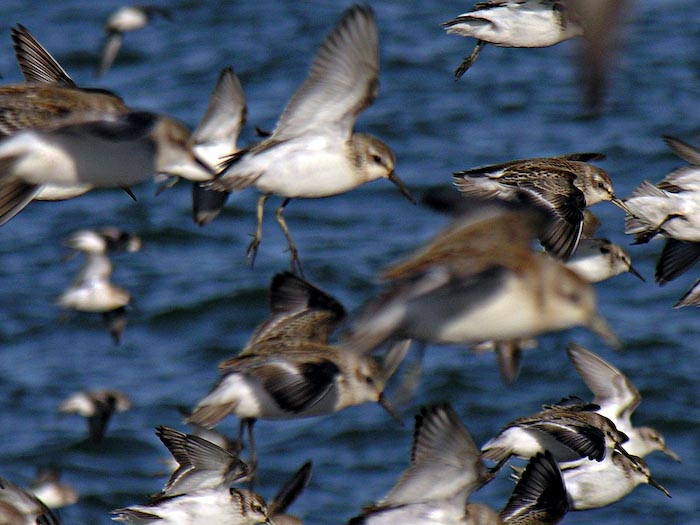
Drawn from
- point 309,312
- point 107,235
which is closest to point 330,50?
point 309,312

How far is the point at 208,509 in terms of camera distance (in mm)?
7496

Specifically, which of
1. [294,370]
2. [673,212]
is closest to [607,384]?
[673,212]

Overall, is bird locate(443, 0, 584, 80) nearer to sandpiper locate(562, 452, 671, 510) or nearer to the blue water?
sandpiper locate(562, 452, 671, 510)

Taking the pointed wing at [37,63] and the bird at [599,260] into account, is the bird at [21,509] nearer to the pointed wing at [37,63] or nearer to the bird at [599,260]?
the pointed wing at [37,63]

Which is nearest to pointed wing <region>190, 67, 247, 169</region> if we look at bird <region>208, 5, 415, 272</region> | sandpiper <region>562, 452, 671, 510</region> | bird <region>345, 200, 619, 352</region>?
bird <region>208, 5, 415, 272</region>

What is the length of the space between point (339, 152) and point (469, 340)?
92.2 inches

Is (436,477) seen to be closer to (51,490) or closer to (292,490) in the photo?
(292,490)

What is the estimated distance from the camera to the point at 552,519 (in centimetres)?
736

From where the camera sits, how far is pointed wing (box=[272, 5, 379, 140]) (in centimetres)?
735

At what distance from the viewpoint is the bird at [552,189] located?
7.55 metres

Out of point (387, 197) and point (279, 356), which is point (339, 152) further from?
point (387, 197)

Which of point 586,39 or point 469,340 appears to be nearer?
point 469,340

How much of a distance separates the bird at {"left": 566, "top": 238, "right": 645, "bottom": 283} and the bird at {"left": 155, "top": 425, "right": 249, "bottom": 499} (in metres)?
2.82

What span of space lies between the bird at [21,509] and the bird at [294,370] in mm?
1107
